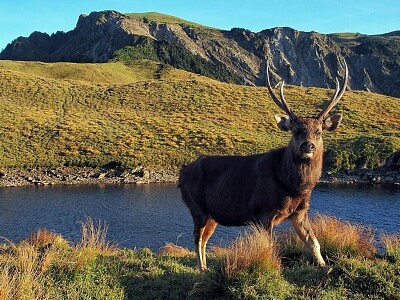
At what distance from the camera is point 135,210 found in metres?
27.6

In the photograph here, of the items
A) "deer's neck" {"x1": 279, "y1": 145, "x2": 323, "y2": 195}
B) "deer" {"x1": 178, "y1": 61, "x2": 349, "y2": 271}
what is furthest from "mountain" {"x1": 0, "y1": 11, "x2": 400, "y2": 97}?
"deer's neck" {"x1": 279, "y1": 145, "x2": 323, "y2": 195}

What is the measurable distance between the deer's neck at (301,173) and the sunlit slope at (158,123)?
3456 cm

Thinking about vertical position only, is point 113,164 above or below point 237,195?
below

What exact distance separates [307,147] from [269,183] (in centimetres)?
107

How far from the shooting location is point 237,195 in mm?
8109

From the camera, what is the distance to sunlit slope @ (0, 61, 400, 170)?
139 feet

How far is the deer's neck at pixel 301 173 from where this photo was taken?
23.5 feet

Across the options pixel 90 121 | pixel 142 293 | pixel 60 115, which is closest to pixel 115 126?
pixel 90 121

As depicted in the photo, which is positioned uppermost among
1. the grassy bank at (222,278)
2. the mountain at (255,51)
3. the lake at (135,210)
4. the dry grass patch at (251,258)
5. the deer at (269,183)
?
the mountain at (255,51)

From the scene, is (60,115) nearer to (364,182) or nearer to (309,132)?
(364,182)

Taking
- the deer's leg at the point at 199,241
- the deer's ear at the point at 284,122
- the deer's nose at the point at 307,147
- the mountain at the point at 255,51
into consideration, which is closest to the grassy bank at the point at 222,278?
the deer's leg at the point at 199,241

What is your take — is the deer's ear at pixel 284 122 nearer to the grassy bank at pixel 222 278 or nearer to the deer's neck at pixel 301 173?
the deer's neck at pixel 301 173

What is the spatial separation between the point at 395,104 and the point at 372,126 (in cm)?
1521

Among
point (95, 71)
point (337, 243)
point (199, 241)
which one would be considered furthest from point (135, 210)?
point (95, 71)
